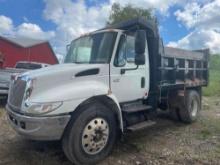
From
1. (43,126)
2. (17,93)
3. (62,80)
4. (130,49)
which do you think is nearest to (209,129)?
(130,49)

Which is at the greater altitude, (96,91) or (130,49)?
(130,49)

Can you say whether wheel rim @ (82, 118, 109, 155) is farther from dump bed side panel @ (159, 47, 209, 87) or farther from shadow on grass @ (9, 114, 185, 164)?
dump bed side panel @ (159, 47, 209, 87)

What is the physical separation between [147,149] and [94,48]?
2236 millimetres

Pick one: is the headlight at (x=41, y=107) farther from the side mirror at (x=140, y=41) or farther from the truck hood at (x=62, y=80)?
the side mirror at (x=140, y=41)

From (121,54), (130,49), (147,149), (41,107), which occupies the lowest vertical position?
(147,149)

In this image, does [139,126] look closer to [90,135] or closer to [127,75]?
[127,75]

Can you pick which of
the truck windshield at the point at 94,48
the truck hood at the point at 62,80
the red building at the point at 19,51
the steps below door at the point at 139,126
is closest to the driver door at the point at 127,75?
the truck windshield at the point at 94,48

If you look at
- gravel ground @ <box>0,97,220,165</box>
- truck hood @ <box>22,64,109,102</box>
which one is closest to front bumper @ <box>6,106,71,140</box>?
truck hood @ <box>22,64,109,102</box>

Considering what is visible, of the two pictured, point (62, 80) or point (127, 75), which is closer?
point (62, 80)

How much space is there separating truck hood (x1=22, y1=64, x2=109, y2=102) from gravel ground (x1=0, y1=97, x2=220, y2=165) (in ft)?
4.17

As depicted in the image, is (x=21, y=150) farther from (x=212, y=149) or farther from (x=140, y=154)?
(x=212, y=149)

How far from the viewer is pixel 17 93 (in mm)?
4578

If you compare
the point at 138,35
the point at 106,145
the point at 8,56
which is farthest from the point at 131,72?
the point at 8,56

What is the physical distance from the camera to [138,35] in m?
4.95
